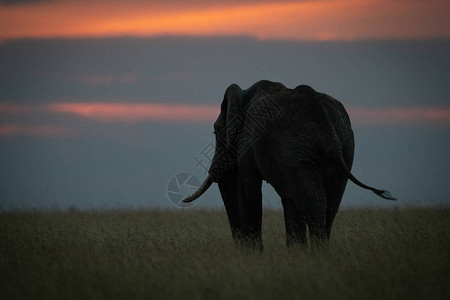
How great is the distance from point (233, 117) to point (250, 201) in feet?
5.19

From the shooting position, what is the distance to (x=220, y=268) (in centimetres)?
1131

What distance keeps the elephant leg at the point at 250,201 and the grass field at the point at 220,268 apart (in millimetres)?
374

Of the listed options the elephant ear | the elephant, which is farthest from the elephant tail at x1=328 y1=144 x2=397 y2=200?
the elephant ear

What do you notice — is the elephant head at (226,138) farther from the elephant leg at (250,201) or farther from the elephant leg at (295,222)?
the elephant leg at (295,222)

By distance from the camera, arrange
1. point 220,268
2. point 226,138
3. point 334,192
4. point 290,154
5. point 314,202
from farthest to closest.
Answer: point 226,138
point 334,192
point 290,154
point 314,202
point 220,268

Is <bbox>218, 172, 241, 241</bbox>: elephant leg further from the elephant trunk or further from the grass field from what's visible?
the grass field

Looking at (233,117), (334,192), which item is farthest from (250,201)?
(334,192)

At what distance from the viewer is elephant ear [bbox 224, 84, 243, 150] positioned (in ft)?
47.2

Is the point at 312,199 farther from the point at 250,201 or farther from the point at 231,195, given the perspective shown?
the point at 231,195

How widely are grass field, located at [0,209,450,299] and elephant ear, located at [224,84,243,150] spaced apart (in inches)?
80.0

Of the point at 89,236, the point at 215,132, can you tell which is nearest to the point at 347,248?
the point at 215,132

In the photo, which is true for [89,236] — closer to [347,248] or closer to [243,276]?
[347,248]

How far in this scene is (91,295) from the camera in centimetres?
983

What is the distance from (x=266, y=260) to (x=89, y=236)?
668 centimetres
